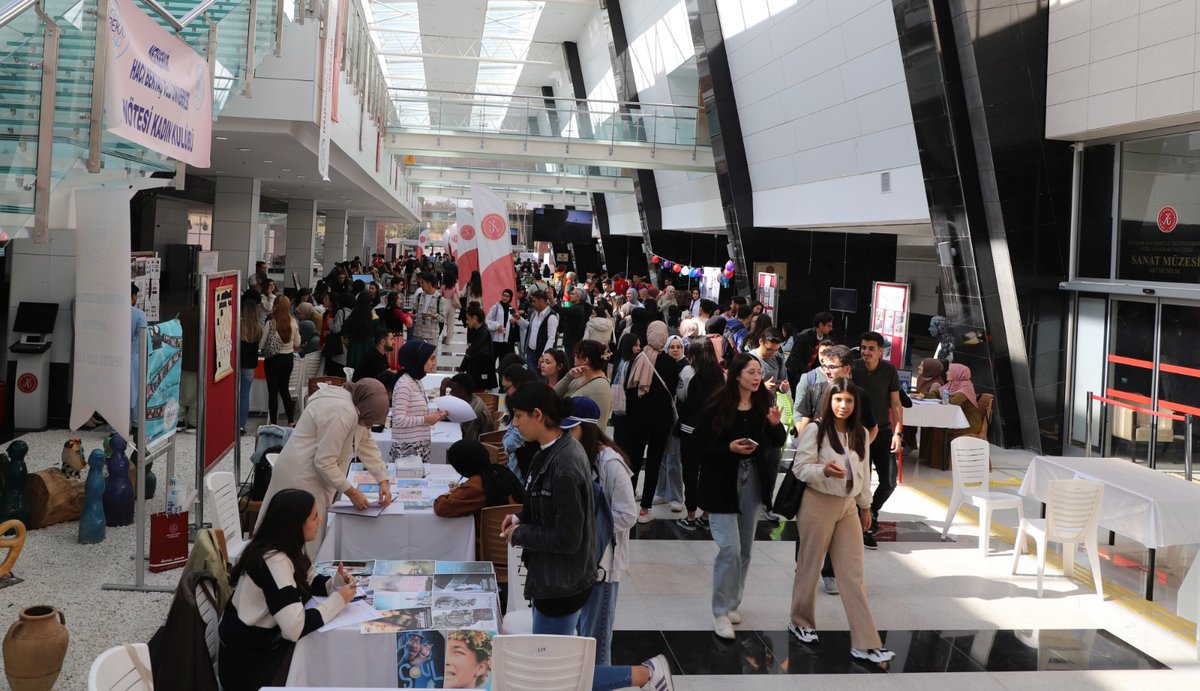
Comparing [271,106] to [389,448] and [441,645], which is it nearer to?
[389,448]

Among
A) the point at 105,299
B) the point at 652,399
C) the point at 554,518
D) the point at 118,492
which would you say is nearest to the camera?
the point at 554,518

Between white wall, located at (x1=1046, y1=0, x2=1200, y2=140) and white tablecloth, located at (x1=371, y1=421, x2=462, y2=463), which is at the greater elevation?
white wall, located at (x1=1046, y1=0, x2=1200, y2=140)

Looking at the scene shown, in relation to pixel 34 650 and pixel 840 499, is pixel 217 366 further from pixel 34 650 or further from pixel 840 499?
pixel 840 499

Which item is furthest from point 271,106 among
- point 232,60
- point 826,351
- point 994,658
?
point 994,658

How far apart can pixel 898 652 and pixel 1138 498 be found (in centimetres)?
229

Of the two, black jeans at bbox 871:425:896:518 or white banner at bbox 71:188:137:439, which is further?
black jeans at bbox 871:425:896:518

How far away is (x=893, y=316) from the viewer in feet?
44.5

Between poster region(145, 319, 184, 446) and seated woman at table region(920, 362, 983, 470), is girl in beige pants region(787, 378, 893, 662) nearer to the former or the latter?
poster region(145, 319, 184, 446)

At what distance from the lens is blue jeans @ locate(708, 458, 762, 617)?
18.4ft

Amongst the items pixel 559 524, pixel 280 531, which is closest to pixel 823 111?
pixel 559 524

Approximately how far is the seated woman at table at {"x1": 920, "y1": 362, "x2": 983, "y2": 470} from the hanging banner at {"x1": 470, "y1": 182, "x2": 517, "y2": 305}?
6093 mm

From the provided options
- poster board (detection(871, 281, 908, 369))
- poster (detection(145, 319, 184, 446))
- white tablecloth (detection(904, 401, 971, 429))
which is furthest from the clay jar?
poster board (detection(871, 281, 908, 369))

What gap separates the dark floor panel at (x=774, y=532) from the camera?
791 cm

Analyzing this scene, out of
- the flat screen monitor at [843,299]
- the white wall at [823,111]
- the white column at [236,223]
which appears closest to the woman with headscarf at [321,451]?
the white wall at [823,111]
